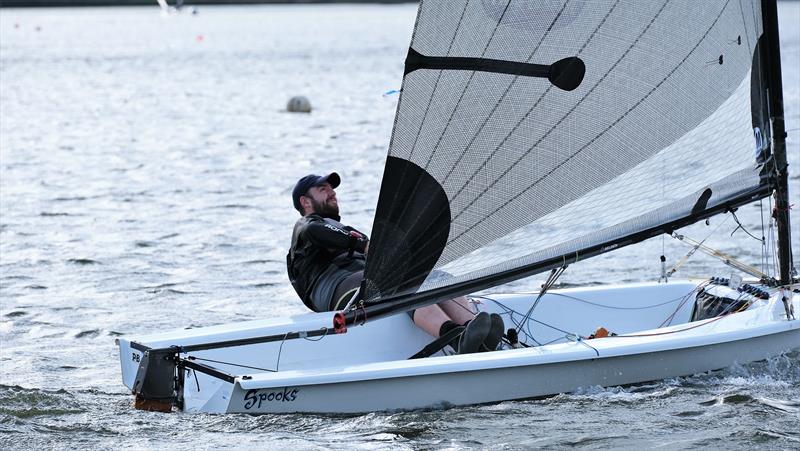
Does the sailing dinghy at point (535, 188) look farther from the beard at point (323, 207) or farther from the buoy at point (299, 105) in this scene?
the buoy at point (299, 105)

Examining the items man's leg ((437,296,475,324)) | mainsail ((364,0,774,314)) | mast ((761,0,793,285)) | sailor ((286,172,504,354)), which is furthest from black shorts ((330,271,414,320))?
mast ((761,0,793,285))

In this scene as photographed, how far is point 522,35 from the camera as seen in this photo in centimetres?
581

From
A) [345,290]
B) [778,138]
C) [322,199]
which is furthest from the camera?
[322,199]

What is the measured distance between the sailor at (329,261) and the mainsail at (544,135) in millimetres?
379

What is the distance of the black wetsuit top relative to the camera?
6.21m

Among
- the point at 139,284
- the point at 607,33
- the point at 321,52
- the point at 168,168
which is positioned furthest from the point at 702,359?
the point at 321,52

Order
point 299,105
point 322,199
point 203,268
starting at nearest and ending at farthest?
point 322,199, point 203,268, point 299,105

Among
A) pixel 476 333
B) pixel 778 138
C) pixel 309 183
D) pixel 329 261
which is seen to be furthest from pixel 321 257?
pixel 778 138

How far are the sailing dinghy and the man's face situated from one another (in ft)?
2.00

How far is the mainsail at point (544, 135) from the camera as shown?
19.0 ft

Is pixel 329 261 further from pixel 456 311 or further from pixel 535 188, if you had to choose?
pixel 535 188

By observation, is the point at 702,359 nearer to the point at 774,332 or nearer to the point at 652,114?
the point at 774,332

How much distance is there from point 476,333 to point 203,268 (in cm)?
443

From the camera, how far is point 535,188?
5980 mm
